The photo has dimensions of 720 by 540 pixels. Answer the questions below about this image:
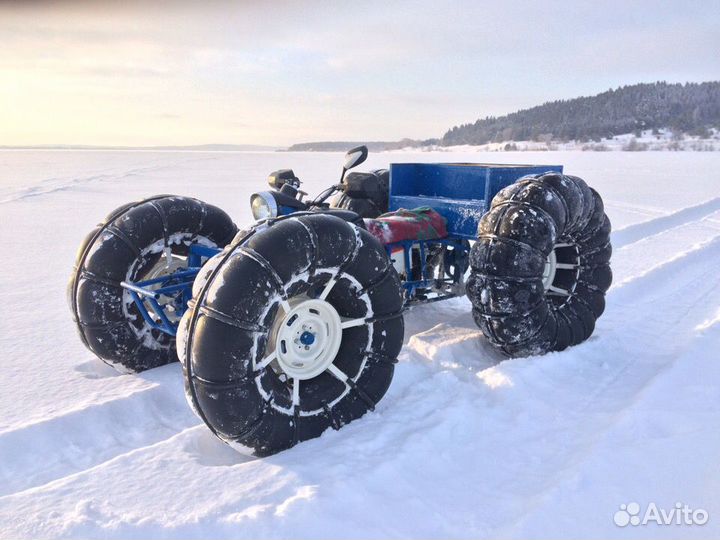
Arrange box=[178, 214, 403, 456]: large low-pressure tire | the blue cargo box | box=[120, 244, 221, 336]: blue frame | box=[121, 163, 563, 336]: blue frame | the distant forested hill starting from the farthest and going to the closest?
the distant forested hill < the blue cargo box < box=[121, 163, 563, 336]: blue frame < box=[120, 244, 221, 336]: blue frame < box=[178, 214, 403, 456]: large low-pressure tire

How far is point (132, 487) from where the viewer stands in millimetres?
2732

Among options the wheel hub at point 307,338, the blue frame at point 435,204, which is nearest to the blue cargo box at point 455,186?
the blue frame at point 435,204

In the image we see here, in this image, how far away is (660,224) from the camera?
11945mm

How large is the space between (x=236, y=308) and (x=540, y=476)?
1.66 m

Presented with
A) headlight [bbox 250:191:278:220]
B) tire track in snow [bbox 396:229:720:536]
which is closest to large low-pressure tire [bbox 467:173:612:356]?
tire track in snow [bbox 396:229:720:536]

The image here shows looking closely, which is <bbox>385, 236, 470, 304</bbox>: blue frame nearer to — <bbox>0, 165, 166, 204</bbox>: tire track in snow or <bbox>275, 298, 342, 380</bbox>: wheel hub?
<bbox>275, 298, 342, 380</bbox>: wheel hub

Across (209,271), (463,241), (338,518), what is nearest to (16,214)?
(463,241)

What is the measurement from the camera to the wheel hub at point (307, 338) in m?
3.14

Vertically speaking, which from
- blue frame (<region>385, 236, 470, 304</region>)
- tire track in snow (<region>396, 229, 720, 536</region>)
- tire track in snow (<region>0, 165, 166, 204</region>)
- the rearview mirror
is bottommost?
tire track in snow (<region>0, 165, 166, 204</region>)

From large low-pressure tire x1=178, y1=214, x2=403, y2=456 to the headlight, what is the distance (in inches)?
38.7

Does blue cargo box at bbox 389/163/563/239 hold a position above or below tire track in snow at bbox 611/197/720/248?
above

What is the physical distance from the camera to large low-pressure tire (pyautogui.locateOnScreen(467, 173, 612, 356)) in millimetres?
4082

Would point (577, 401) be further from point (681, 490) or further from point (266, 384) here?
point (266, 384)

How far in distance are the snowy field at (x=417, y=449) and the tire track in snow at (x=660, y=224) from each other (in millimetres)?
5247
